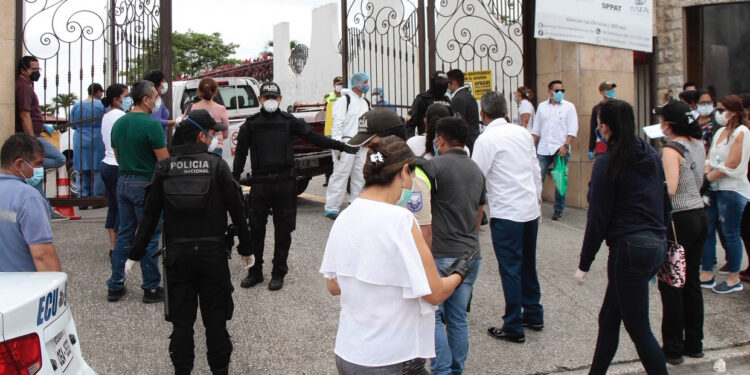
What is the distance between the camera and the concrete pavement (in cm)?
513

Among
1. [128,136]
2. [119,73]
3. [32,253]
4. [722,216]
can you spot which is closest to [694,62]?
[722,216]

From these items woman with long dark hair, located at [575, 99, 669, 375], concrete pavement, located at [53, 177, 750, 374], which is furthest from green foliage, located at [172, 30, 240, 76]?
woman with long dark hair, located at [575, 99, 669, 375]

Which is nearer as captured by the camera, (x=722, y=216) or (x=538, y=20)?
(x=722, y=216)

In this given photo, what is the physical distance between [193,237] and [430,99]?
13.0 ft

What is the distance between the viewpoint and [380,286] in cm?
288

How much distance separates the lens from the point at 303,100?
24812 millimetres

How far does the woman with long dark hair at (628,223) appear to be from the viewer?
418 centimetres

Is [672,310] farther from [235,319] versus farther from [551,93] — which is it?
[551,93]

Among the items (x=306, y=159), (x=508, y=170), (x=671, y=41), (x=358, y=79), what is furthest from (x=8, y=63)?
(x=671, y=41)

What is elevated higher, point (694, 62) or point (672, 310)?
point (694, 62)

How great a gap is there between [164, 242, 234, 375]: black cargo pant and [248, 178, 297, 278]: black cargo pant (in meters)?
1.88

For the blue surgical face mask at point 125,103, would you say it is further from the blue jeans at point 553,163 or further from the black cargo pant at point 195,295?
the blue jeans at point 553,163

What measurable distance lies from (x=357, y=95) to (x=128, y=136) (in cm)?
372

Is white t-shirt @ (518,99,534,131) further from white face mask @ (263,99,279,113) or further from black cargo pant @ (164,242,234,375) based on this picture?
black cargo pant @ (164,242,234,375)
